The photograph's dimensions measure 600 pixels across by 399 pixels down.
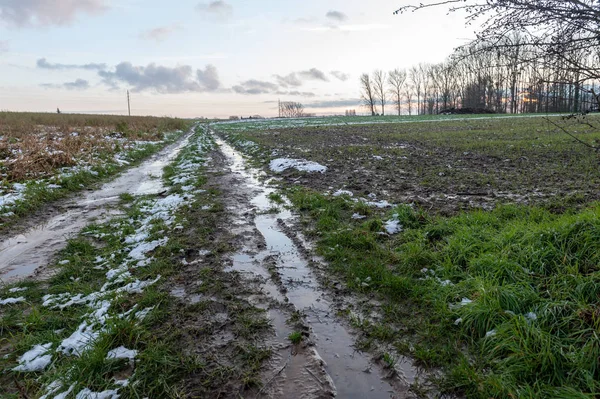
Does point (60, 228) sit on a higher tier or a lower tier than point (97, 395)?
higher

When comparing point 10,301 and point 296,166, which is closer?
point 10,301

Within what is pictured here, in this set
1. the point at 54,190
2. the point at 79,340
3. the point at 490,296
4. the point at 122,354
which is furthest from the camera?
the point at 54,190

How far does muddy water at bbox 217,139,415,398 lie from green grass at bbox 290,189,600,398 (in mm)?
280

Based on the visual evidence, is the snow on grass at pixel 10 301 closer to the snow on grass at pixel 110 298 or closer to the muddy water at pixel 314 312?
the snow on grass at pixel 110 298

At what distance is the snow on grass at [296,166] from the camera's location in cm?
1095

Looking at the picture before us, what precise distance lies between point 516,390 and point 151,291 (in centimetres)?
373

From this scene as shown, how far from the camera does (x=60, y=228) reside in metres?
6.56

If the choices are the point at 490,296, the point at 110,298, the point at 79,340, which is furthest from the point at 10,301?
the point at 490,296

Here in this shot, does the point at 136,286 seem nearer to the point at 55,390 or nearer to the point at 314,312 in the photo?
the point at 55,390

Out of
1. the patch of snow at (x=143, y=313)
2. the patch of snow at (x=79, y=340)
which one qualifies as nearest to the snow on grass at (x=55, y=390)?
the patch of snow at (x=79, y=340)

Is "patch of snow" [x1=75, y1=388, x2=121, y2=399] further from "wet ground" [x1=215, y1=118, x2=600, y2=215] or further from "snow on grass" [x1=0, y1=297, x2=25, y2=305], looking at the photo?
"wet ground" [x1=215, y1=118, x2=600, y2=215]

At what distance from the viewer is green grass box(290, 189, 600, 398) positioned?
2557 millimetres

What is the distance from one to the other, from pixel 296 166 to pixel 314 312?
27.1ft

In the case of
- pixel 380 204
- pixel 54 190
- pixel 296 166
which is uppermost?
pixel 296 166
